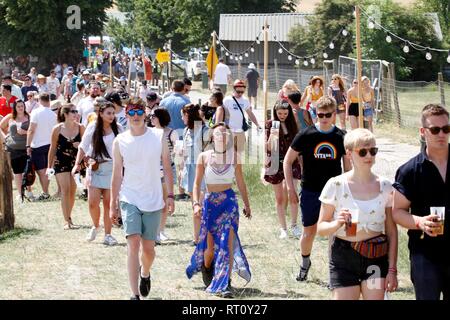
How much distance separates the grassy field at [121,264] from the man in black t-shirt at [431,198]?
281 cm

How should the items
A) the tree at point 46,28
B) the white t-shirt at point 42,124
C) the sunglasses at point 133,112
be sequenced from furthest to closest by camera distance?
1. the tree at point 46,28
2. the white t-shirt at point 42,124
3. the sunglasses at point 133,112

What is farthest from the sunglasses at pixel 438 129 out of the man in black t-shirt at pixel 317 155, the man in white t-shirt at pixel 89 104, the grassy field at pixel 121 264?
the man in white t-shirt at pixel 89 104

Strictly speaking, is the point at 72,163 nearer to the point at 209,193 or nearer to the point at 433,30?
the point at 209,193

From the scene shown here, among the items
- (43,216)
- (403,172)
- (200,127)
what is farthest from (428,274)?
(43,216)

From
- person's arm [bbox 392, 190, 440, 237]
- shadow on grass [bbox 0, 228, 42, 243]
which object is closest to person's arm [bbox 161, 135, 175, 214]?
person's arm [bbox 392, 190, 440, 237]

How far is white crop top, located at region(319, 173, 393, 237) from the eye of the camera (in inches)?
264

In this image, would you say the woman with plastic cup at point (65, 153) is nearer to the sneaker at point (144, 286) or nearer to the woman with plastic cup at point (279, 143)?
the woman with plastic cup at point (279, 143)

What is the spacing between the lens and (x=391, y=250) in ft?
22.0

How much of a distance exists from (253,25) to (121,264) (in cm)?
6163

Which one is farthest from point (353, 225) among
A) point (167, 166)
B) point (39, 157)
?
point (39, 157)

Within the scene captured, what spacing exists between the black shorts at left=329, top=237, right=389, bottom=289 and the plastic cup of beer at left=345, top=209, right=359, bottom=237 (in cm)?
16

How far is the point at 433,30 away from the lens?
51750mm

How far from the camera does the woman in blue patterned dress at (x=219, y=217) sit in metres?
9.52

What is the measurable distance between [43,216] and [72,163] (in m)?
1.79
